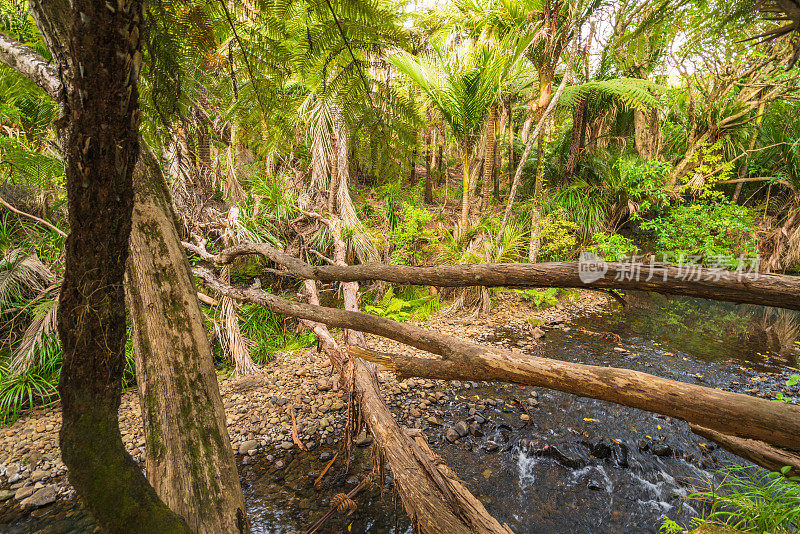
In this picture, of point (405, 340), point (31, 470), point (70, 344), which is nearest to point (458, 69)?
point (405, 340)

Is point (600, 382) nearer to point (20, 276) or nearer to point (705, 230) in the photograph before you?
point (20, 276)

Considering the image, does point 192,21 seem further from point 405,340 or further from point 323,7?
point 405,340

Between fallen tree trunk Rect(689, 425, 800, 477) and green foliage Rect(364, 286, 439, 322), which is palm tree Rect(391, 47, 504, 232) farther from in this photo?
fallen tree trunk Rect(689, 425, 800, 477)

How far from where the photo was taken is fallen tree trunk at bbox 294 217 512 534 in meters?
1.60

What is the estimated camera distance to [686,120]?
7.68 meters

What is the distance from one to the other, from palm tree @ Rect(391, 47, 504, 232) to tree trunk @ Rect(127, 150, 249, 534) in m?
4.79

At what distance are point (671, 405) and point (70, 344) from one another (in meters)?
1.54

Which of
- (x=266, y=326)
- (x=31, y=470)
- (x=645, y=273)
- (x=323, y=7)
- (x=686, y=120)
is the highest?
(x=686, y=120)

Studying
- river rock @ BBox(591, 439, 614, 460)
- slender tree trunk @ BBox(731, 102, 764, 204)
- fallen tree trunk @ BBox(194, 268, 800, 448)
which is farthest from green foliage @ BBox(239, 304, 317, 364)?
slender tree trunk @ BBox(731, 102, 764, 204)

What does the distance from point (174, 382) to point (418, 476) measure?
1375mm

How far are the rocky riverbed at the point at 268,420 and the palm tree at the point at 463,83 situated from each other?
448 cm

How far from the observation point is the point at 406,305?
6.11 meters

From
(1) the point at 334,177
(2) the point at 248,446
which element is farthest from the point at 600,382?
(1) the point at 334,177

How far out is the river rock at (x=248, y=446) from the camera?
321 cm
